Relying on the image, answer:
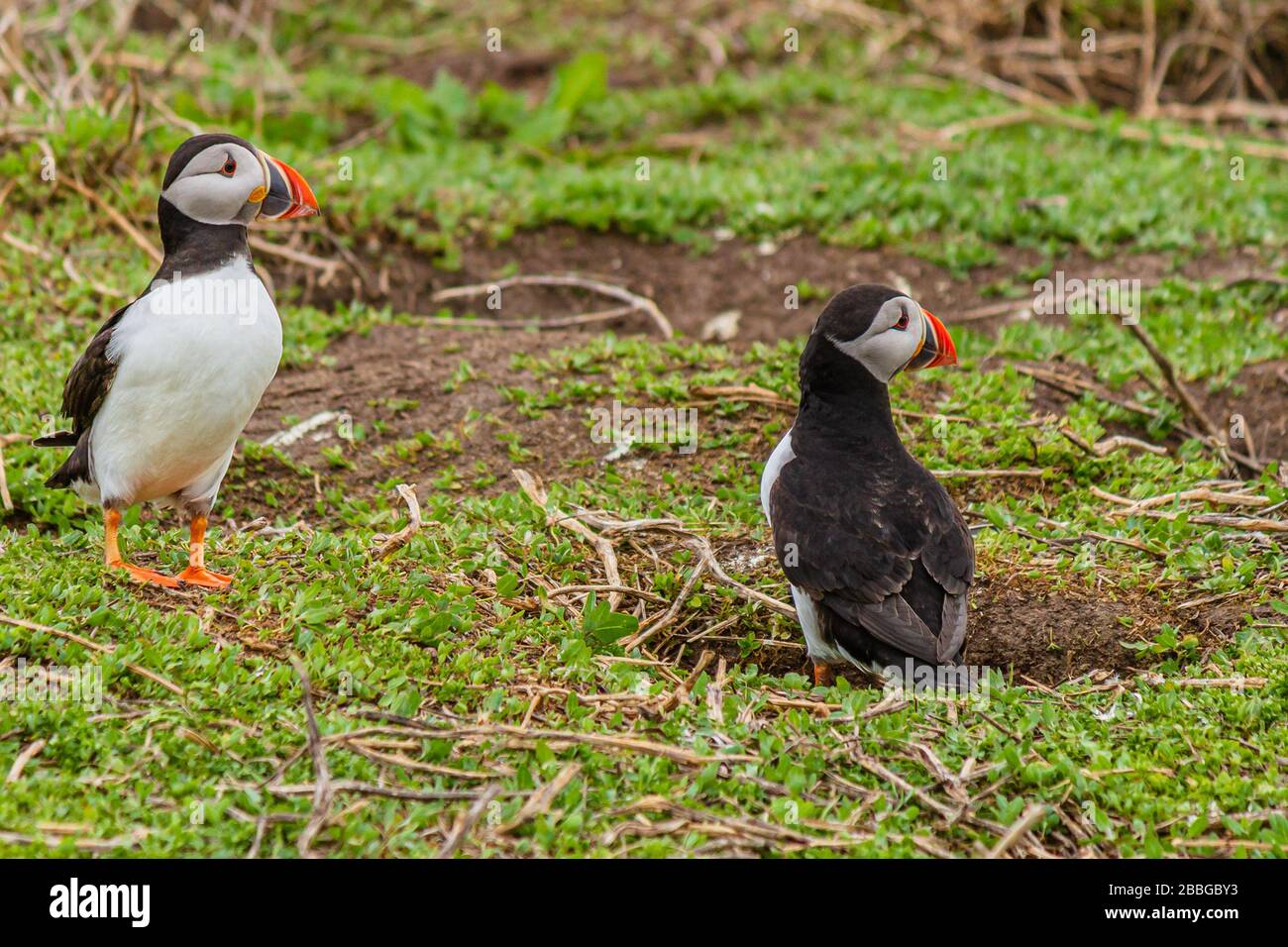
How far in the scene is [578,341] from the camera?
278 inches

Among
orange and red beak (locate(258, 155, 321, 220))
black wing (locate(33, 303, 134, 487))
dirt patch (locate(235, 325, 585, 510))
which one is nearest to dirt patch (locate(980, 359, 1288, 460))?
dirt patch (locate(235, 325, 585, 510))

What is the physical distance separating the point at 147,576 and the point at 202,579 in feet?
0.60

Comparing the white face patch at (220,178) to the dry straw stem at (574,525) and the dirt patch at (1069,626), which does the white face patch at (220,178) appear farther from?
the dirt patch at (1069,626)

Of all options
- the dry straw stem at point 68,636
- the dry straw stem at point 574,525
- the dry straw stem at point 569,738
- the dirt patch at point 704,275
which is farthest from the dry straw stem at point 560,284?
the dry straw stem at point 569,738

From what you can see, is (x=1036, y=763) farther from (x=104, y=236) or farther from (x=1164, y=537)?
(x=104, y=236)

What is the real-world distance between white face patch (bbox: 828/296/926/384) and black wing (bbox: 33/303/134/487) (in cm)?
259

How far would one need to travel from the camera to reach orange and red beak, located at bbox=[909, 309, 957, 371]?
4.94m

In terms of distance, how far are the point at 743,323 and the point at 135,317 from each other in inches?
149

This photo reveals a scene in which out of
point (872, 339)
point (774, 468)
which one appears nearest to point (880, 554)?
point (774, 468)

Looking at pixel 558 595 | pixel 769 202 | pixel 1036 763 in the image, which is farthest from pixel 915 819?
pixel 769 202

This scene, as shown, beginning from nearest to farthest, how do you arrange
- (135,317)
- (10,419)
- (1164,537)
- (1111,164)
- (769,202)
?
(135,317), (1164,537), (10,419), (769,202), (1111,164)

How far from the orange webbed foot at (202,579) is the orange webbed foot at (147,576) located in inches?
1.8

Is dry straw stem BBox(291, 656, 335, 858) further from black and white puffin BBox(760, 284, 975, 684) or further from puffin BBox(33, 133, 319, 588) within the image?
black and white puffin BBox(760, 284, 975, 684)
